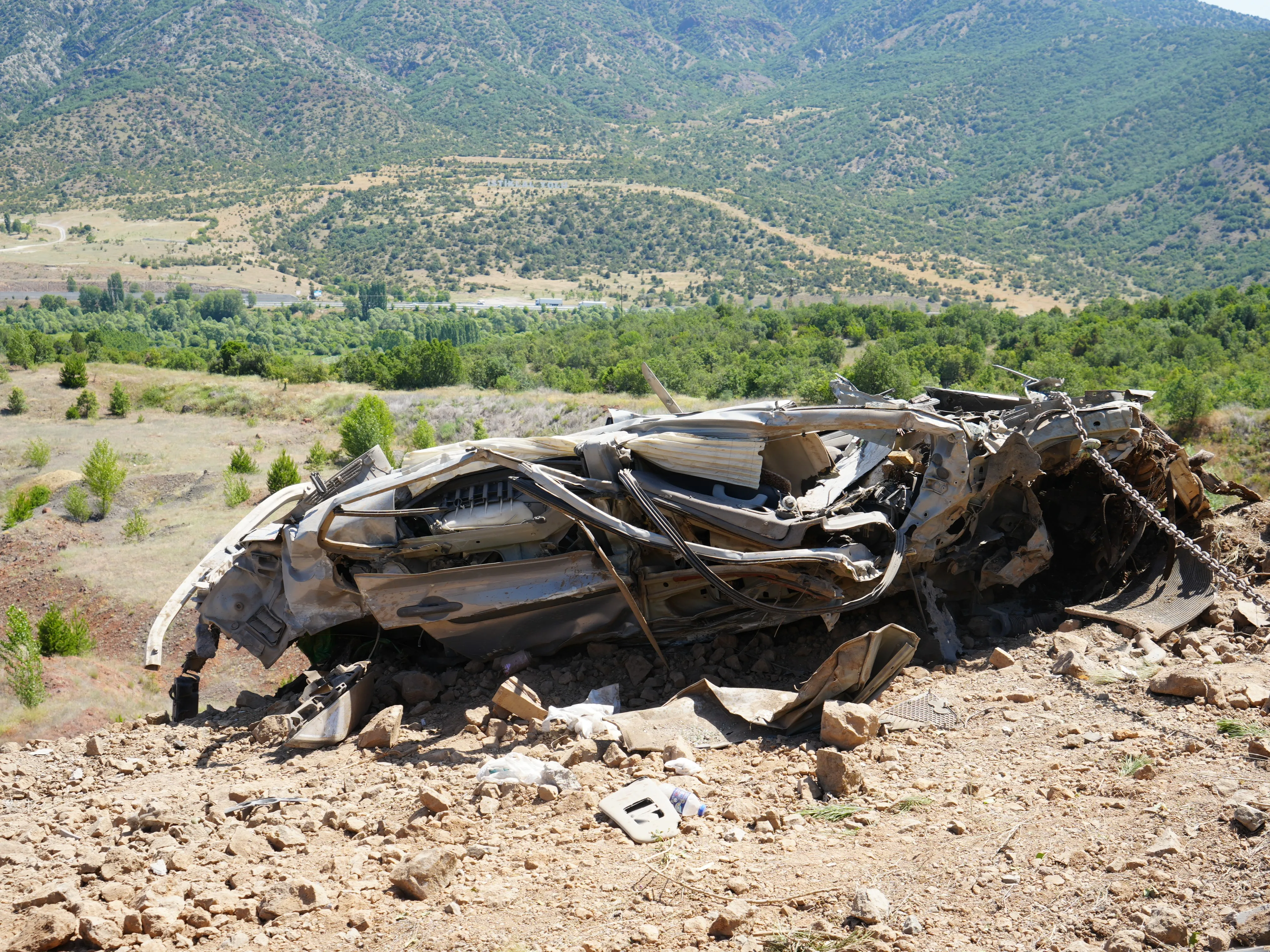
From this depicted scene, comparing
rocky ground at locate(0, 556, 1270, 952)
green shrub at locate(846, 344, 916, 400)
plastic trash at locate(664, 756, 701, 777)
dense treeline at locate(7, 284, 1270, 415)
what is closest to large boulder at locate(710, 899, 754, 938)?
rocky ground at locate(0, 556, 1270, 952)

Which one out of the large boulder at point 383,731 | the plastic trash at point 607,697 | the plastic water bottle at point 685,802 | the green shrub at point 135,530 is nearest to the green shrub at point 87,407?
the green shrub at point 135,530

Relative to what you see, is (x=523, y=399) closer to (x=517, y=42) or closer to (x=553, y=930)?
(x=553, y=930)

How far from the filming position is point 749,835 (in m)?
4.27

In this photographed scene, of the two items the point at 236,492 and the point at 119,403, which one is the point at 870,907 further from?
the point at 119,403

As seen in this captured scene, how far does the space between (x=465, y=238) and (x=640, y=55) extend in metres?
107

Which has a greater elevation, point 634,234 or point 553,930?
point 634,234

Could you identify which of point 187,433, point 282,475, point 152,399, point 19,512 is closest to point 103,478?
point 19,512

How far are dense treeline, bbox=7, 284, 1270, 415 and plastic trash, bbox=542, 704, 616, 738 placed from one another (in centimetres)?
1362

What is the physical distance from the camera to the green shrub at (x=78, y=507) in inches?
719

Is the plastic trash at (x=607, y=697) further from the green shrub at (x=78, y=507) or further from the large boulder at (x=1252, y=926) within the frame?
the green shrub at (x=78, y=507)

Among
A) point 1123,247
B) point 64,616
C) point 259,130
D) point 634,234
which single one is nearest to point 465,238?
point 634,234

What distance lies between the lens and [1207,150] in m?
90.5

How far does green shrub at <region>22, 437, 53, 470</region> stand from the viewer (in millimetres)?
23297

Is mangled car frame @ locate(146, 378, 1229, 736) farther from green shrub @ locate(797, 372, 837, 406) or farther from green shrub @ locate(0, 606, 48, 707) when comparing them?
green shrub @ locate(797, 372, 837, 406)
